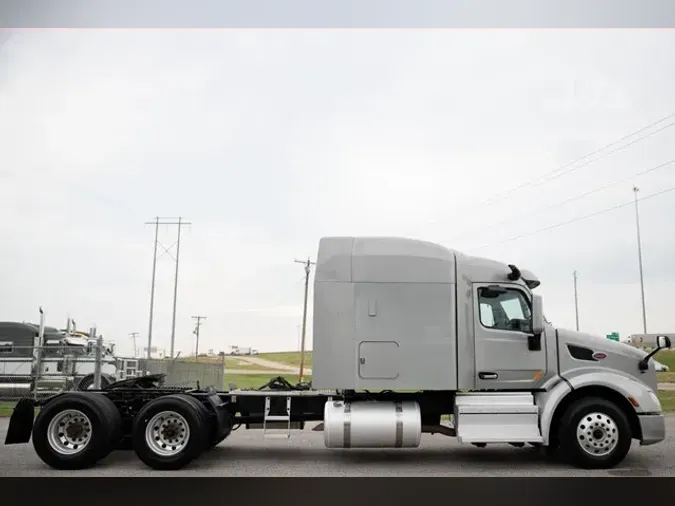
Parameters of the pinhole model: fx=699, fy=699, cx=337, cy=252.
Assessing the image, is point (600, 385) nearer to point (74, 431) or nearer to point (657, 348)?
Result: point (657, 348)

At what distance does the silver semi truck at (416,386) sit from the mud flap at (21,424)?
20 millimetres

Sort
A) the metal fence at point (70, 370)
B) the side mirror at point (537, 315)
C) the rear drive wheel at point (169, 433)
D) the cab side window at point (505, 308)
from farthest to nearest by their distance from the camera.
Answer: the metal fence at point (70, 370)
the cab side window at point (505, 308)
the side mirror at point (537, 315)
the rear drive wheel at point (169, 433)

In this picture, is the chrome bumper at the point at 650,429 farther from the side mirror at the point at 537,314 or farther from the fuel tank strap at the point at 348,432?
the fuel tank strap at the point at 348,432

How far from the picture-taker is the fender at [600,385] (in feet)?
36.4

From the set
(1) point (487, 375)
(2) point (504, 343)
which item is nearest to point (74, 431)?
(1) point (487, 375)

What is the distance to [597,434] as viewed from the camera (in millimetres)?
10953

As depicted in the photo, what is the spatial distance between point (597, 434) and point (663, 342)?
1.86 m

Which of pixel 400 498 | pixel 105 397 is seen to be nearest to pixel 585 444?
pixel 400 498

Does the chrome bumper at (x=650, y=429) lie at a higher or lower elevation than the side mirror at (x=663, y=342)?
lower

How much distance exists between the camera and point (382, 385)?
11.3 metres

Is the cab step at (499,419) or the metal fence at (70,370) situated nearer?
the cab step at (499,419)

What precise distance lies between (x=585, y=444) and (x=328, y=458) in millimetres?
4187

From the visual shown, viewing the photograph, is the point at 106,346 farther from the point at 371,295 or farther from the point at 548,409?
the point at 548,409

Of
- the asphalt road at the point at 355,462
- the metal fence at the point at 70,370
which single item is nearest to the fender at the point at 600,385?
the asphalt road at the point at 355,462
